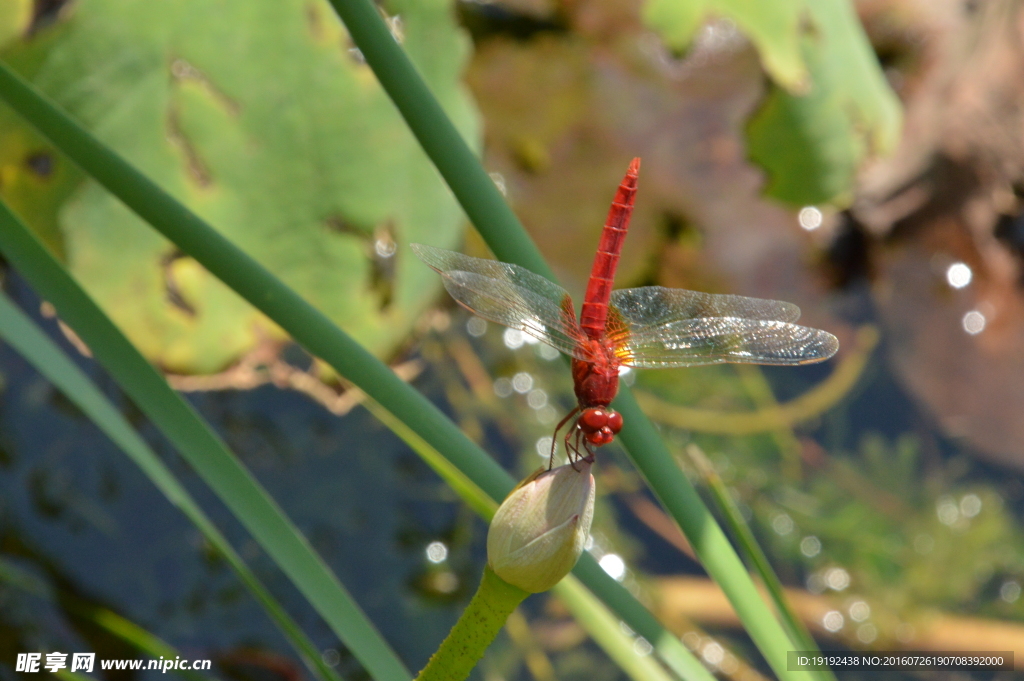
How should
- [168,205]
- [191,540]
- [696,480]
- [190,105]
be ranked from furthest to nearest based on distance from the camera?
[696,480] → [191,540] → [190,105] → [168,205]

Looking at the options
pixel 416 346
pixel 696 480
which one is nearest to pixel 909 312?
pixel 696 480

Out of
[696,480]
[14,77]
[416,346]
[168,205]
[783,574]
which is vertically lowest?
[783,574]

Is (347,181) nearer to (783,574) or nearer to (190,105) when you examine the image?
(190,105)

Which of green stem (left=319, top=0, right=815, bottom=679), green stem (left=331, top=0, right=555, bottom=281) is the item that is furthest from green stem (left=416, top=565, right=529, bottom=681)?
green stem (left=331, top=0, right=555, bottom=281)

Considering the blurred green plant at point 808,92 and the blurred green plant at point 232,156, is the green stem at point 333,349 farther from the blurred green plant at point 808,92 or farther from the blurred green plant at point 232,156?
the blurred green plant at point 808,92

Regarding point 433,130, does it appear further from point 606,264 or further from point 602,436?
point 606,264

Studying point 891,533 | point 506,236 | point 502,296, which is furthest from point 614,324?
point 891,533

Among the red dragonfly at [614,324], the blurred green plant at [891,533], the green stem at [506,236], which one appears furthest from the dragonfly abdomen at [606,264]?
the blurred green plant at [891,533]
